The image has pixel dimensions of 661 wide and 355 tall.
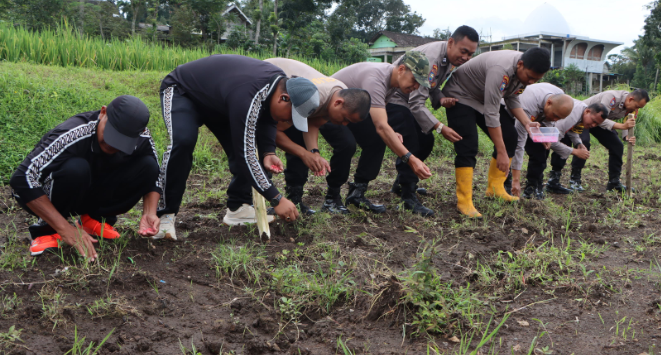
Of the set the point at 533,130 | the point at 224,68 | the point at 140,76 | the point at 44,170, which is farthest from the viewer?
the point at 140,76

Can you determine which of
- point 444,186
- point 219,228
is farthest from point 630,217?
point 219,228

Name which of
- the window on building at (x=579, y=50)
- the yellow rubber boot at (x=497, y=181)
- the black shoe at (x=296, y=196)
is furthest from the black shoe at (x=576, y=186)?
the window on building at (x=579, y=50)

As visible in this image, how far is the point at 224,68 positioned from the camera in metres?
2.94

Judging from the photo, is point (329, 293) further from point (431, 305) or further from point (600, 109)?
point (600, 109)

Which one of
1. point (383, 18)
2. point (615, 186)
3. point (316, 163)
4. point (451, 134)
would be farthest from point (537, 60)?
point (383, 18)

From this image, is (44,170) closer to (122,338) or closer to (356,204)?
(122,338)

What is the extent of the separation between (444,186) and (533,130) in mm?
1283

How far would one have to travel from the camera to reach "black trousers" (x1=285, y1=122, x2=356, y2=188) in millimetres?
3816

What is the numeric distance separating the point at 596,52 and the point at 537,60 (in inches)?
1652

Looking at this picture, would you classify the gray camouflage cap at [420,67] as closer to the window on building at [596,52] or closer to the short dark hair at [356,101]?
the short dark hair at [356,101]

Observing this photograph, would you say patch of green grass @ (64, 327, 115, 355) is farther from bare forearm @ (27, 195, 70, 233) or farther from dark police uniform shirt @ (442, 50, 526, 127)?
dark police uniform shirt @ (442, 50, 526, 127)

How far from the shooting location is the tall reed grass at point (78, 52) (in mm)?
7285

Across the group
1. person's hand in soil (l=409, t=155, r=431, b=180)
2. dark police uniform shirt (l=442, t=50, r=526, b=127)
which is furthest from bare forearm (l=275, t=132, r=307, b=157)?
dark police uniform shirt (l=442, t=50, r=526, b=127)

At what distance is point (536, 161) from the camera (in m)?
5.12
